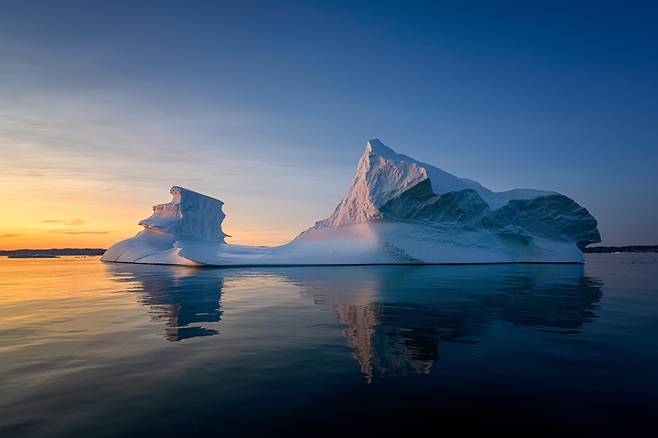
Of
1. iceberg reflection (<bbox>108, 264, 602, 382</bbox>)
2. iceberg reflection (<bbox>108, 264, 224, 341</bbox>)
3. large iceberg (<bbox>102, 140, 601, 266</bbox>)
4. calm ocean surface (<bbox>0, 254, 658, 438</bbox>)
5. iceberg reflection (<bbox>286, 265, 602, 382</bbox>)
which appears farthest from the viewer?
large iceberg (<bbox>102, 140, 601, 266</bbox>)

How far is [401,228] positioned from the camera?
3700 cm

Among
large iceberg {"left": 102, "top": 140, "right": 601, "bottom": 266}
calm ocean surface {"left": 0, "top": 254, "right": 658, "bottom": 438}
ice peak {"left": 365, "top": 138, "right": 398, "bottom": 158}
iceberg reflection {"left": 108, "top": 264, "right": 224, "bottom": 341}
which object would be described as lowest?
calm ocean surface {"left": 0, "top": 254, "right": 658, "bottom": 438}

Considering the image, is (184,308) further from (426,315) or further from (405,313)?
(426,315)

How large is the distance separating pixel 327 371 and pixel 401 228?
32546mm

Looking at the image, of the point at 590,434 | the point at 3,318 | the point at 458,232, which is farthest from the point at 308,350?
the point at 458,232

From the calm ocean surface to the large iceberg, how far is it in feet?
79.9

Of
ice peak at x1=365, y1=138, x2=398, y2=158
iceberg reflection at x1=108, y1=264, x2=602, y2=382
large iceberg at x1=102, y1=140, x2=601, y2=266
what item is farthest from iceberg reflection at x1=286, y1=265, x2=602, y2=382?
ice peak at x1=365, y1=138, x2=398, y2=158

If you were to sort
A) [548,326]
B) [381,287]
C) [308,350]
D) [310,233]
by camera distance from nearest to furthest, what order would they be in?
[308,350] < [548,326] < [381,287] < [310,233]

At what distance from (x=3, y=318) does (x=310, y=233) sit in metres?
32.5

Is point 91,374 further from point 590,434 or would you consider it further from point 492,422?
point 590,434

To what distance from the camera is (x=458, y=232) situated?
3784 cm

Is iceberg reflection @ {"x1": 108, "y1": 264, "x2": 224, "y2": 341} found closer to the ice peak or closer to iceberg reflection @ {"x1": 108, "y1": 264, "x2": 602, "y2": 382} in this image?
iceberg reflection @ {"x1": 108, "y1": 264, "x2": 602, "y2": 382}

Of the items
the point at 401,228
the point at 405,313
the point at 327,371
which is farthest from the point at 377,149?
the point at 327,371

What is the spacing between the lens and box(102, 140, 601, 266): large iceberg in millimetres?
34938
